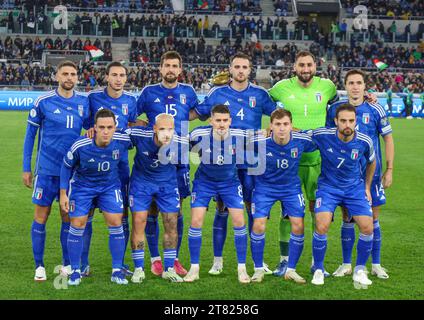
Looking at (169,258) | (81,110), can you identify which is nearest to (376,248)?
(169,258)

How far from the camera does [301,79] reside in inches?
316

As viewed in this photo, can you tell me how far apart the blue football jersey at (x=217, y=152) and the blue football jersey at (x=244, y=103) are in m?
0.33

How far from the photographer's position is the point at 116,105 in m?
7.84

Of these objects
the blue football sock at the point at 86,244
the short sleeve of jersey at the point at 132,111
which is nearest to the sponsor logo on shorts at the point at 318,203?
the short sleeve of jersey at the point at 132,111

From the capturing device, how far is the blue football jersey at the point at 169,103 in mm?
8094

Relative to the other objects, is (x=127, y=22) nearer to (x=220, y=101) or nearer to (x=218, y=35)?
(x=218, y=35)

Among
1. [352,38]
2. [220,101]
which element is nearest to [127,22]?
[352,38]

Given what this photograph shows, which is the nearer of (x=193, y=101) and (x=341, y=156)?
(x=341, y=156)

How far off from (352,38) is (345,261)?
35280mm

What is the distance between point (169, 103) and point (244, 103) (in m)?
0.81

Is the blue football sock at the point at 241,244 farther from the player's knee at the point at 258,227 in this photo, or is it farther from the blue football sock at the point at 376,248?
the blue football sock at the point at 376,248

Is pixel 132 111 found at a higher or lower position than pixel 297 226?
higher

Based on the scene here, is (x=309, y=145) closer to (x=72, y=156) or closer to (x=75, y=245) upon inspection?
(x=72, y=156)

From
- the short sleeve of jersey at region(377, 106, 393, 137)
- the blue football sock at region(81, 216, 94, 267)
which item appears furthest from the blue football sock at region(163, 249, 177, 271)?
the short sleeve of jersey at region(377, 106, 393, 137)
